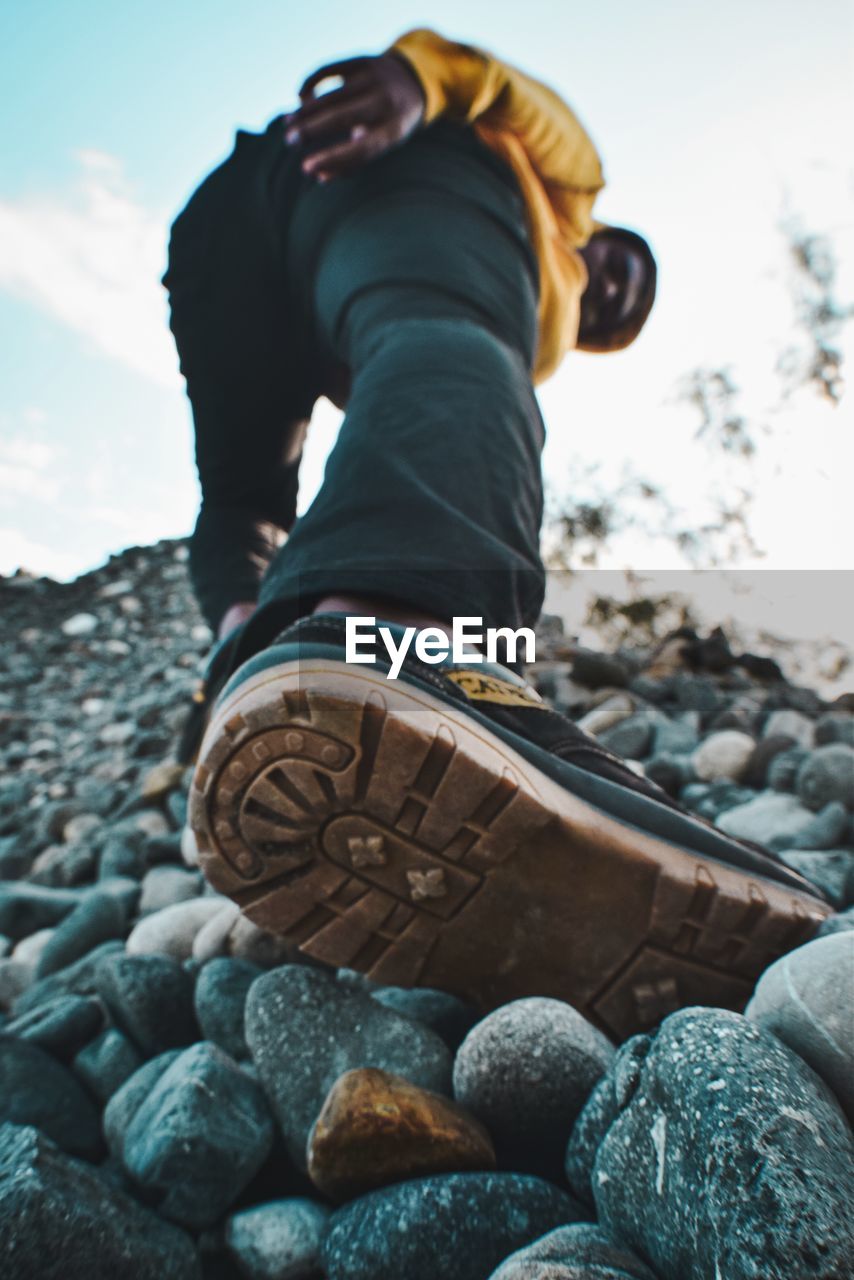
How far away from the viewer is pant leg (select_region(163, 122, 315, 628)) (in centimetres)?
152

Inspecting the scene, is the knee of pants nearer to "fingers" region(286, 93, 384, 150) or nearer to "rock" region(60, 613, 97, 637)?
"fingers" region(286, 93, 384, 150)

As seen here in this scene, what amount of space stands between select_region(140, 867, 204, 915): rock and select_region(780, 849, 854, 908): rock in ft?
3.57

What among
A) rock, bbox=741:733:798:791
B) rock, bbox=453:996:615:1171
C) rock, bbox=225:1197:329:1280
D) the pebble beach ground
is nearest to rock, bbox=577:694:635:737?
rock, bbox=741:733:798:791

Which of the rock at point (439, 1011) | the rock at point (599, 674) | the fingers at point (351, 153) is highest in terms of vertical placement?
the fingers at point (351, 153)

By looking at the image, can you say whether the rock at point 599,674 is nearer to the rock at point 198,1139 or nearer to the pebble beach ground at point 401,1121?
the pebble beach ground at point 401,1121

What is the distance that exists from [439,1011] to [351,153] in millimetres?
1215

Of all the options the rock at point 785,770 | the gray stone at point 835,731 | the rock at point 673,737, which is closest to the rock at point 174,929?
the rock at point 785,770

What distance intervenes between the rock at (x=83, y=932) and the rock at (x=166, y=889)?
7 centimetres

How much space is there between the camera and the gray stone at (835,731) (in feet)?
6.67

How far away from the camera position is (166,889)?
1.67 m

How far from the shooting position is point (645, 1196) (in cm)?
53

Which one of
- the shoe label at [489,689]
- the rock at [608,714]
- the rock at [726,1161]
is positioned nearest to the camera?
the rock at [726,1161]

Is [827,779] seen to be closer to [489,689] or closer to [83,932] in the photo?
[489,689]

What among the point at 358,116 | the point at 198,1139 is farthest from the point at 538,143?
the point at 198,1139
